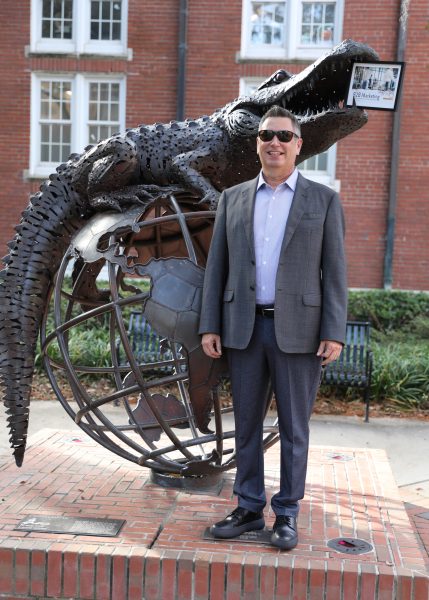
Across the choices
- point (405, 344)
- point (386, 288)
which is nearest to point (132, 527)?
point (405, 344)

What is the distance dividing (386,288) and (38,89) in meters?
6.99

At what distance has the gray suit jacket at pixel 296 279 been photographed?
2.96 m

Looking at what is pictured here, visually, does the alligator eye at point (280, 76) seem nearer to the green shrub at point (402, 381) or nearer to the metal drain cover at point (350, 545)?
the metal drain cover at point (350, 545)

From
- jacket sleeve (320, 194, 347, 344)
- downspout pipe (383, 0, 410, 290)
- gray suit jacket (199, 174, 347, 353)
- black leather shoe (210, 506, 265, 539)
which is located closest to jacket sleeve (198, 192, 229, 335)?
gray suit jacket (199, 174, 347, 353)

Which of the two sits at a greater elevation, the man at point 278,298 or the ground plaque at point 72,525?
the man at point 278,298

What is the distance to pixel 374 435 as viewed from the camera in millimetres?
6684

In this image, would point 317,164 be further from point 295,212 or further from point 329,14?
point 295,212

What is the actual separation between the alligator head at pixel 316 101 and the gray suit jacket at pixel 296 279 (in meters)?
0.62

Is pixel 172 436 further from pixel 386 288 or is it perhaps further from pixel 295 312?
pixel 386 288

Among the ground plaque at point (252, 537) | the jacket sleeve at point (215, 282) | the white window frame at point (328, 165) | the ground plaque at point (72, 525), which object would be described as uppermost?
the white window frame at point (328, 165)

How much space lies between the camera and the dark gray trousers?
3.05 meters

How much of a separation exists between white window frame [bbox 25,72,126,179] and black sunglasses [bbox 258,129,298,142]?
939 cm

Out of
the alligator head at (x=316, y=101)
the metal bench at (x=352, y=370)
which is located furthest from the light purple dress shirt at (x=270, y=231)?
the metal bench at (x=352, y=370)

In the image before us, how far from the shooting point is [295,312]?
2963 millimetres
